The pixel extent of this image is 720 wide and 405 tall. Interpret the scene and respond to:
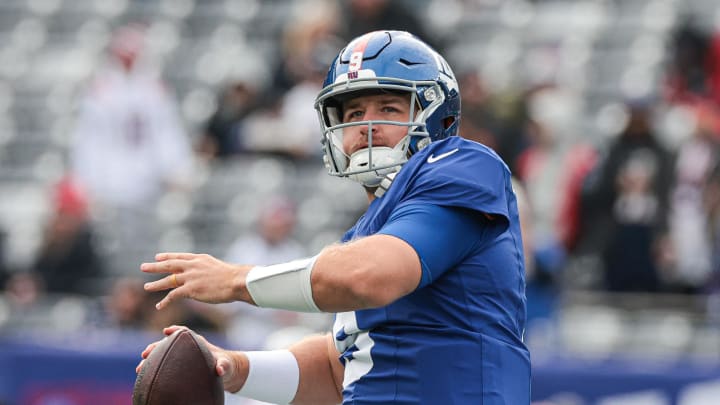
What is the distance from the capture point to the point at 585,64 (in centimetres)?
1095

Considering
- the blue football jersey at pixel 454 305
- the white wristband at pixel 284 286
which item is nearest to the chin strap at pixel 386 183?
the blue football jersey at pixel 454 305

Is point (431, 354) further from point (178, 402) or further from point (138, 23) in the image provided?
point (138, 23)

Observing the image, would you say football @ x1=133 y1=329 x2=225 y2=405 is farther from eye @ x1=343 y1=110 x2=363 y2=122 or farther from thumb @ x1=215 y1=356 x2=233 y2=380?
eye @ x1=343 y1=110 x2=363 y2=122

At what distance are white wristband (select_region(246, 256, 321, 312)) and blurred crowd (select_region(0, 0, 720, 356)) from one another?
375 cm

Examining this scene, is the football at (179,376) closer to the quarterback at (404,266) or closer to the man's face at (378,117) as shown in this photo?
the quarterback at (404,266)

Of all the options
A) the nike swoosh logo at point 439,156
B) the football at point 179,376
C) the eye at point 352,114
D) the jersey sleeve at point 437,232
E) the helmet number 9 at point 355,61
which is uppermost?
the helmet number 9 at point 355,61

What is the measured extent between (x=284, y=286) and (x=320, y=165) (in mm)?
7027

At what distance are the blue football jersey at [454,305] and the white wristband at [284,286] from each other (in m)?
0.23

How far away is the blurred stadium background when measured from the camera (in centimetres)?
800

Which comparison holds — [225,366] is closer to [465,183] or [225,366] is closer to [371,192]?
[371,192]

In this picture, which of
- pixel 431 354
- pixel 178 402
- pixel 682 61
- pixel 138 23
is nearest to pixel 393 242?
pixel 431 354

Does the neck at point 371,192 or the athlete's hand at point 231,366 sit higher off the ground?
the neck at point 371,192

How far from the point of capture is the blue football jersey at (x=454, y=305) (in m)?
3.39

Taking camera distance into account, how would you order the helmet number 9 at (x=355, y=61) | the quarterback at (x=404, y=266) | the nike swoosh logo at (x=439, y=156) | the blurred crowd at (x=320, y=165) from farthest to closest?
the blurred crowd at (x=320, y=165) → the helmet number 9 at (x=355, y=61) → the nike swoosh logo at (x=439, y=156) → the quarterback at (x=404, y=266)
